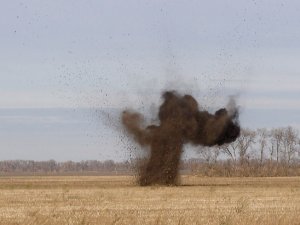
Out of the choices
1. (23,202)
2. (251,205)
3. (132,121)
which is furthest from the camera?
(132,121)

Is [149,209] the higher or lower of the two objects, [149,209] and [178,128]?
the lower

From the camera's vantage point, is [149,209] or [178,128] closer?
[149,209]

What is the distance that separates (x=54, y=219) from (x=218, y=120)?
25855 mm

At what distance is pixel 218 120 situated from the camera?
4681 cm

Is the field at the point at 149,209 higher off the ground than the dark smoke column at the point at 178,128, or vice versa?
the dark smoke column at the point at 178,128

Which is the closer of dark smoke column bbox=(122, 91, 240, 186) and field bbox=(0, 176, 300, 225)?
field bbox=(0, 176, 300, 225)

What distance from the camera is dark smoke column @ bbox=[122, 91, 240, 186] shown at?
46500 mm

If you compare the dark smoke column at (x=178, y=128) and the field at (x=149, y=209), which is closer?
the field at (x=149, y=209)

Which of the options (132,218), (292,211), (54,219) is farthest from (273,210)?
(54,219)

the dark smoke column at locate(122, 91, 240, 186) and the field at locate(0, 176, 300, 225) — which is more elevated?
the dark smoke column at locate(122, 91, 240, 186)

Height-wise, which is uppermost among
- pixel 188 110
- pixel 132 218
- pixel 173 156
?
pixel 188 110

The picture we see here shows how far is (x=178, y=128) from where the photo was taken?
46812 millimetres

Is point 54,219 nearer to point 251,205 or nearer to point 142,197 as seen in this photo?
point 251,205

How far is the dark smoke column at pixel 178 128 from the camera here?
4650 centimetres
